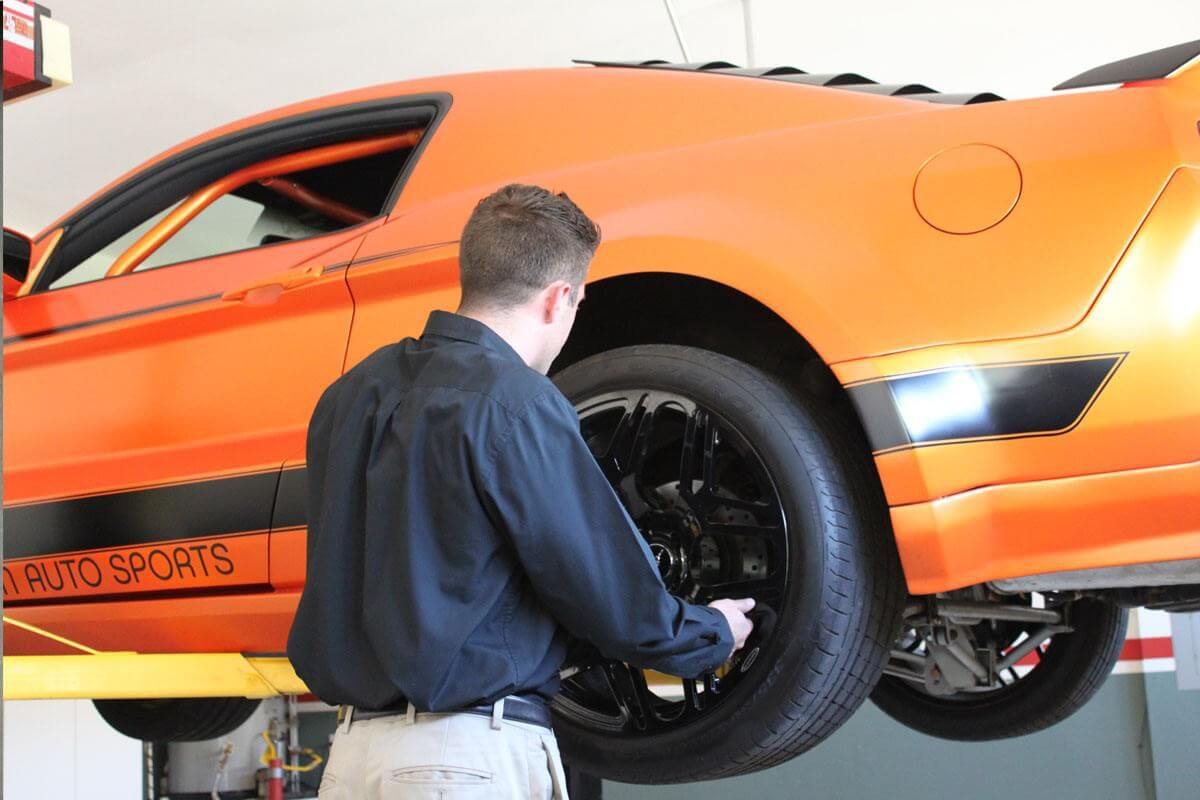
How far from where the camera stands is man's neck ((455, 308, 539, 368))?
1.74m

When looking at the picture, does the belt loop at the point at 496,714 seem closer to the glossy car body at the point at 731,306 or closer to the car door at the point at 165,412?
the glossy car body at the point at 731,306

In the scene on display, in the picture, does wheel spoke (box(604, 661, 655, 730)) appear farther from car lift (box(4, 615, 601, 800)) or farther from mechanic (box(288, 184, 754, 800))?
car lift (box(4, 615, 601, 800))

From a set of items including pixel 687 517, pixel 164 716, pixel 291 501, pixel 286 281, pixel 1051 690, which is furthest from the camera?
pixel 164 716

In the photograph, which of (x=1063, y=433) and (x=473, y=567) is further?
Result: (x=1063, y=433)

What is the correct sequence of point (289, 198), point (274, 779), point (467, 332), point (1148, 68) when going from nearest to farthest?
point (467, 332)
point (1148, 68)
point (289, 198)
point (274, 779)

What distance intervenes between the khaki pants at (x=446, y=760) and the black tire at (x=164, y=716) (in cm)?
236

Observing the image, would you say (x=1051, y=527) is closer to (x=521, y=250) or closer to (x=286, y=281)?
(x=521, y=250)

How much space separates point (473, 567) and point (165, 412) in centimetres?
122

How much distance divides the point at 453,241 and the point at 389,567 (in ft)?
2.80

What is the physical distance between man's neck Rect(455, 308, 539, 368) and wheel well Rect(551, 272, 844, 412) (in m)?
0.43

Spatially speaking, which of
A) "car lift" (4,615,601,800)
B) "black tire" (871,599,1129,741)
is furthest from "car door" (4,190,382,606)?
"black tire" (871,599,1129,741)

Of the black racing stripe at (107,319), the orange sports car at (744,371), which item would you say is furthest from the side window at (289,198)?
the black racing stripe at (107,319)

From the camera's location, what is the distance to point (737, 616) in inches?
71.9

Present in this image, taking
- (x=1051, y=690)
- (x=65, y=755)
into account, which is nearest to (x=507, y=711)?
(x=1051, y=690)
